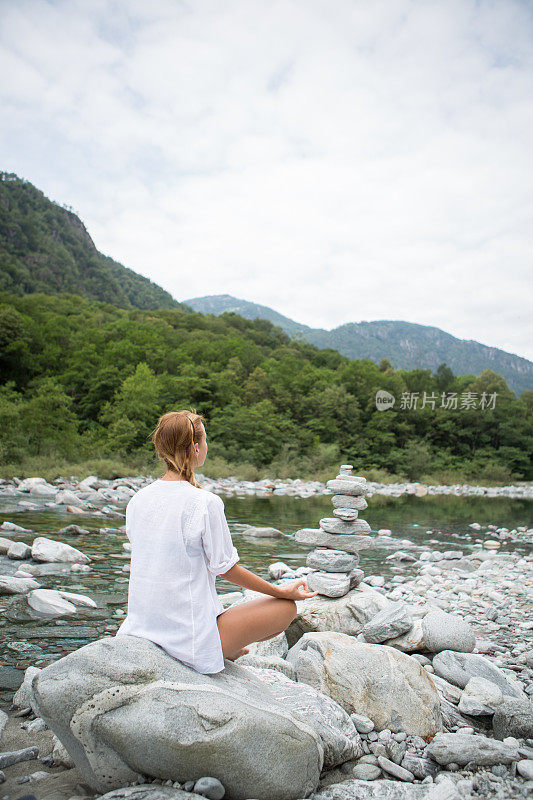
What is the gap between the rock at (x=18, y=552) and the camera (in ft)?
25.7

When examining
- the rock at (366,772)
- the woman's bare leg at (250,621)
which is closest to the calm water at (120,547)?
the woman's bare leg at (250,621)

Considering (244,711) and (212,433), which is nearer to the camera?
(244,711)

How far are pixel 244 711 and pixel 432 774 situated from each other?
1290 mm

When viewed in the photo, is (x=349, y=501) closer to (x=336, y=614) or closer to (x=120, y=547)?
(x=336, y=614)

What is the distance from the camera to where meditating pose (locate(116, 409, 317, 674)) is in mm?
2492

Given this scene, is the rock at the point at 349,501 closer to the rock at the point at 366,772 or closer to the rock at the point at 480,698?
the rock at the point at 480,698

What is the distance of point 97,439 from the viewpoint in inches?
1188

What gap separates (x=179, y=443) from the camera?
8.84ft

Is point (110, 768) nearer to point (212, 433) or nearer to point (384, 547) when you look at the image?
point (384, 547)

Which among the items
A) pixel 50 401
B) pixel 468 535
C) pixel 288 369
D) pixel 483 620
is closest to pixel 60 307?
pixel 288 369

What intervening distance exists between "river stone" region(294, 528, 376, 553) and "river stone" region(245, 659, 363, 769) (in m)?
2.93

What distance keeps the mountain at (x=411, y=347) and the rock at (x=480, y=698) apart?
10199 cm

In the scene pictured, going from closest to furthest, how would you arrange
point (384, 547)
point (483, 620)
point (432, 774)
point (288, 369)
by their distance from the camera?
point (432, 774)
point (483, 620)
point (384, 547)
point (288, 369)

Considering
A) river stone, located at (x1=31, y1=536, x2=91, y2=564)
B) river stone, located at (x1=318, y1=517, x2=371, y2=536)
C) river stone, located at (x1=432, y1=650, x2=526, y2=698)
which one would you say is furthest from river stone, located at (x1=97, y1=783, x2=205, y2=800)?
river stone, located at (x1=31, y1=536, x2=91, y2=564)
